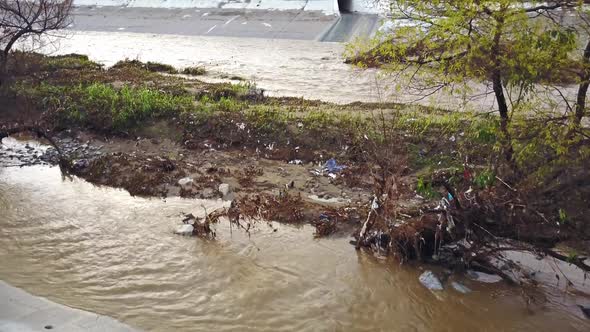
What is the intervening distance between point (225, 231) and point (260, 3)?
83.4ft

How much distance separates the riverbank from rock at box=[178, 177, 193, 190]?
0.07 ft

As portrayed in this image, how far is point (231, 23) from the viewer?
28.2 metres

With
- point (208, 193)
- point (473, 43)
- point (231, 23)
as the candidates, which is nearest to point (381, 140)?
point (208, 193)

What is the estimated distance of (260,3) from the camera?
2995cm

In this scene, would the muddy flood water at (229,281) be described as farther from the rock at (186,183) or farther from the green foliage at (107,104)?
the green foliage at (107,104)

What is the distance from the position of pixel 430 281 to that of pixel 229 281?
2165 millimetres

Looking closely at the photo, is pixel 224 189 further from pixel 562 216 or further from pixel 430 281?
pixel 562 216

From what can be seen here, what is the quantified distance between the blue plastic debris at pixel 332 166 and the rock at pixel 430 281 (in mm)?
2901

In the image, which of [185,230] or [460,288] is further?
[185,230]

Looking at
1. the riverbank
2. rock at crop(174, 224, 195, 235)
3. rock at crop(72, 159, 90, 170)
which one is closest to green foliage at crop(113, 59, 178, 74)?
the riverbank

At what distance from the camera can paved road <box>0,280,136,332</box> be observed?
438cm

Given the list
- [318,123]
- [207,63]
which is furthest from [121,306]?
[207,63]

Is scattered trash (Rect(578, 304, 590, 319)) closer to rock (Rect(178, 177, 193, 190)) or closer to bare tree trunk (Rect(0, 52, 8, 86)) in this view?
rock (Rect(178, 177, 193, 190))

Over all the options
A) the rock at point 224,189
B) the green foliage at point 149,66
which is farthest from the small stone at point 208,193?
the green foliage at point 149,66
